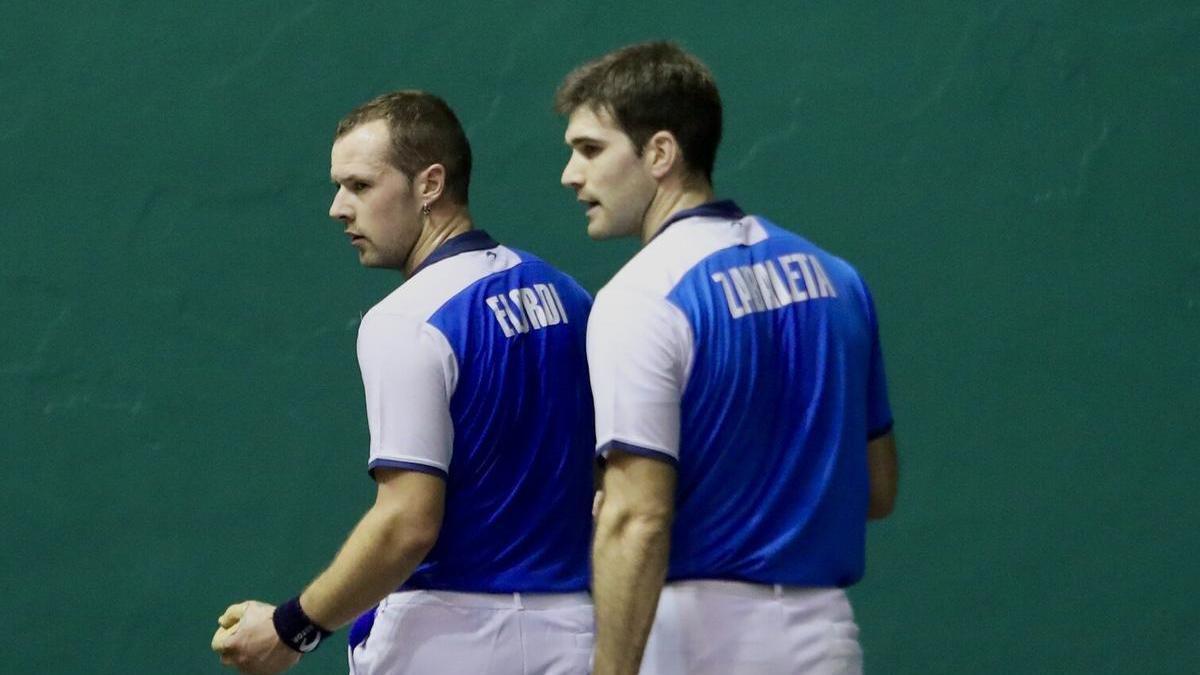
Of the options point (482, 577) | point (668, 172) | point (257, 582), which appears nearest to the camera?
point (668, 172)

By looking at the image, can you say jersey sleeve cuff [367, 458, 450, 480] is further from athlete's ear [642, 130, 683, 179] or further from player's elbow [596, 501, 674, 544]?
athlete's ear [642, 130, 683, 179]

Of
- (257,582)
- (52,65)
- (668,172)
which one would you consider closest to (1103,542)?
(257,582)

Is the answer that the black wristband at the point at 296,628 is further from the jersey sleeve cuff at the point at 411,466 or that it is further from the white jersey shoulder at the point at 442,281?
the white jersey shoulder at the point at 442,281

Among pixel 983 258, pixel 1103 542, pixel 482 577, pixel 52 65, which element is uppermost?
pixel 52 65

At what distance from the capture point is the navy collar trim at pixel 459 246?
2.35 metres

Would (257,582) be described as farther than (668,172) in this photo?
Yes

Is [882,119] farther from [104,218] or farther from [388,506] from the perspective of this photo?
[388,506]

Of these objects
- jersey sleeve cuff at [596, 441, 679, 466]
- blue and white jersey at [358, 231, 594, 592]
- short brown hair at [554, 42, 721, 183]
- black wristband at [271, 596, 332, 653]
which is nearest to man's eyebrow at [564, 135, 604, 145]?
short brown hair at [554, 42, 721, 183]

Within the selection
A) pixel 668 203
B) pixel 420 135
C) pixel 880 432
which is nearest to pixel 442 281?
pixel 420 135

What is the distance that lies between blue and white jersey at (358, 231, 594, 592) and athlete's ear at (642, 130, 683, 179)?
0.30m

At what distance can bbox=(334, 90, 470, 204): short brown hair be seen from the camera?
2.39 m

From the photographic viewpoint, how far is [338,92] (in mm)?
3705

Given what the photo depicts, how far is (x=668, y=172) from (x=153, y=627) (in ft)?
6.57

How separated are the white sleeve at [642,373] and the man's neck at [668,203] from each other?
0.48 ft
